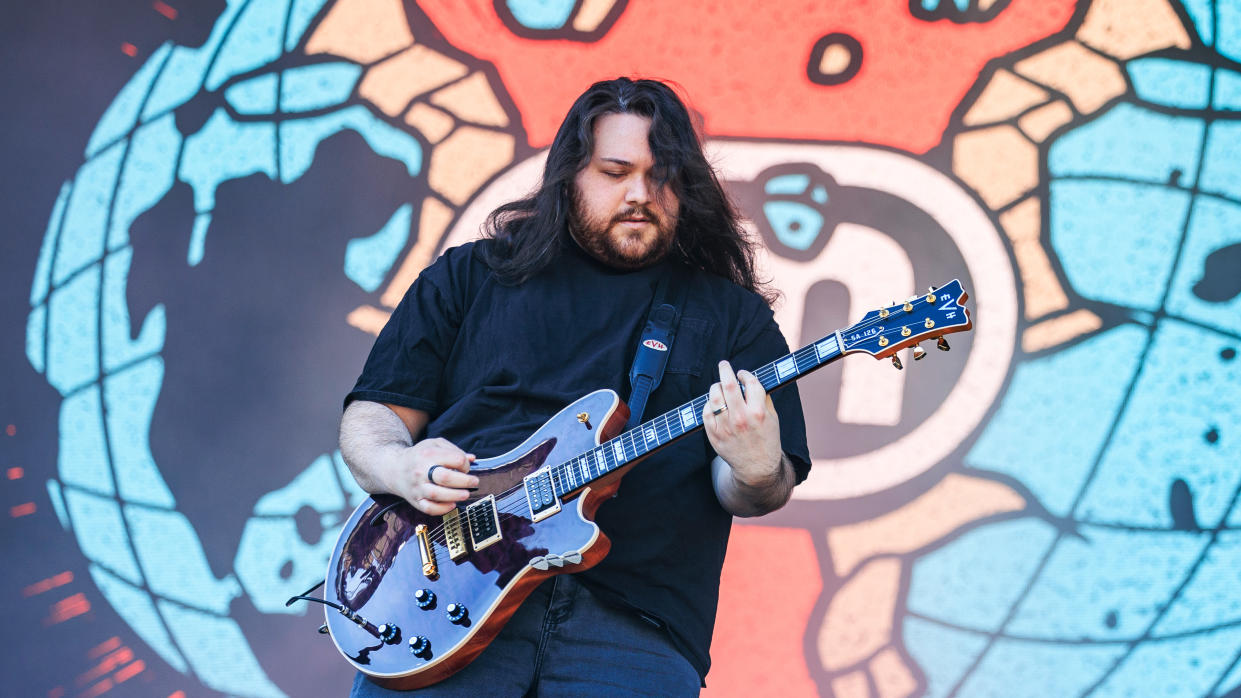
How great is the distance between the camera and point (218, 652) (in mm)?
3100

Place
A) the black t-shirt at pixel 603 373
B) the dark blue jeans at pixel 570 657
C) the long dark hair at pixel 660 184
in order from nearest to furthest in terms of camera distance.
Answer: the dark blue jeans at pixel 570 657 < the black t-shirt at pixel 603 373 < the long dark hair at pixel 660 184

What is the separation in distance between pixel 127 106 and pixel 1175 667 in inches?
142

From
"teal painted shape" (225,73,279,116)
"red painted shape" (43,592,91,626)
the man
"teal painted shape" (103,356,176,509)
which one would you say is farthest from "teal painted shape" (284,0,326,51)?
"red painted shape" (43,592,91,626)

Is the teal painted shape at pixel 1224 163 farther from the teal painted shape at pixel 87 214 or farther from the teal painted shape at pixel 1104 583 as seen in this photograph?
the teal painted shape at pixel 87 214

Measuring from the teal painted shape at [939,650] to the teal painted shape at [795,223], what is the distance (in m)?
1.14

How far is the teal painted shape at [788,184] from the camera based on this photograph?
9.77 feet

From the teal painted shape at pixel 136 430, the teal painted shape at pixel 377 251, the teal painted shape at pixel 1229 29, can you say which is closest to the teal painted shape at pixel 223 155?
the teal painted shape at pixel 377 251

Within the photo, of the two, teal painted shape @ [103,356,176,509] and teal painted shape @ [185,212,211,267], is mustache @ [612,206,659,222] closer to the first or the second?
teal painted shape @ [185,212,211,267]

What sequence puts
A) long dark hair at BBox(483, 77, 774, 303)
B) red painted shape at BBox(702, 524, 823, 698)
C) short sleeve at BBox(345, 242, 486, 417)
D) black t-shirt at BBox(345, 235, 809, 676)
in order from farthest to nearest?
red painted shape at BBox(702, 524, 823, 698) < long dark hair at BBox(483, 77, 774, 303) < short sleeve at BBox(345, 242, 486, 417) < black t-shirt at BBox(345, 235, 809, 676)

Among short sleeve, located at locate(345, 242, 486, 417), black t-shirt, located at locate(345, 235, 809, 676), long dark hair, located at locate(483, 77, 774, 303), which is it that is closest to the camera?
black t-shirt, located at locate(345, 235, 809, 676)

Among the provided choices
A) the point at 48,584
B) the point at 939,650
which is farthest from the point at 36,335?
the point at 939,650

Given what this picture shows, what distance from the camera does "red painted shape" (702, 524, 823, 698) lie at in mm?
2883

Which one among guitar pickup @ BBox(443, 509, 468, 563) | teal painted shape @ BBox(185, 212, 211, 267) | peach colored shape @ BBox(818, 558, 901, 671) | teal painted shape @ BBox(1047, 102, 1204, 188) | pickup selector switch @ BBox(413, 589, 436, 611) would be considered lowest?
peach colored shape @ BBox(818, 558, 901, 671)

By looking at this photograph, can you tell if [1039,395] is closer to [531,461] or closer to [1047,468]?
[1047,468]
